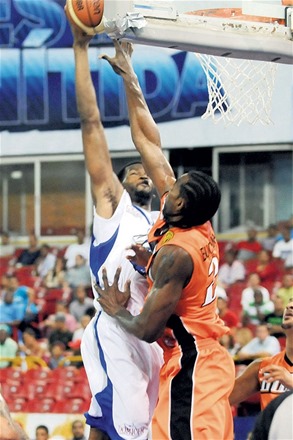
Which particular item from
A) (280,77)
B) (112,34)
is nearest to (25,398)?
(280,77)

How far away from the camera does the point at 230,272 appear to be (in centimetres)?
1270

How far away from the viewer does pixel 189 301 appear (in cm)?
476

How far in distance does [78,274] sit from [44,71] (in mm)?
3378

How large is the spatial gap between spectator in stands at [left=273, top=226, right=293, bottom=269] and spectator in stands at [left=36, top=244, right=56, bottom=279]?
10.6ft

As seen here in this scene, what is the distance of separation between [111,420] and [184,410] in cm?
54

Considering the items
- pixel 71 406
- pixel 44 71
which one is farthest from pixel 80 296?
pixel 44 71

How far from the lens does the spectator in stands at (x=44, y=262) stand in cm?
1386

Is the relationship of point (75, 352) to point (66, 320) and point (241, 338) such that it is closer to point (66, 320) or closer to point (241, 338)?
point (66, 320)

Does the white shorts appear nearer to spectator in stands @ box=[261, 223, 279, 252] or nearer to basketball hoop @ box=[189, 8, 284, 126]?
basketball hoop @ box=[189, 8, 284, 126]

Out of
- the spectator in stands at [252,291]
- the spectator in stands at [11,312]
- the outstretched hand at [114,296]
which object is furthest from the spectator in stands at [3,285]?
the outstretched hand at [114,296]

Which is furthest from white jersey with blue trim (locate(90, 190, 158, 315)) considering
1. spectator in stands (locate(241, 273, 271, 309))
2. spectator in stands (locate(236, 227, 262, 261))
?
spectator in stands (locate(236, 227, 262, 261))

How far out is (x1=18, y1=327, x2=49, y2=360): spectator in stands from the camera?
12250mm

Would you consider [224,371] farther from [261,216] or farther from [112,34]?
[261,216]

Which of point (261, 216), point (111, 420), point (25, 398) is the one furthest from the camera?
point (261, 216)
